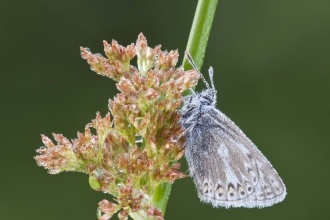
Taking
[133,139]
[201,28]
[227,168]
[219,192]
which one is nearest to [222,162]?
[227,168]

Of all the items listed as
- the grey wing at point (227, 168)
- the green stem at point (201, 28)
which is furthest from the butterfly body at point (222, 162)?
the green stem at point (201, 28)

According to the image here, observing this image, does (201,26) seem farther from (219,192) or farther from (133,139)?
(219,192)

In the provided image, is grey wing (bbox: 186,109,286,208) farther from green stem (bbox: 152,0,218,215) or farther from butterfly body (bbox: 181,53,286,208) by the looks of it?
green stem (bbox: 152,0,218,215)

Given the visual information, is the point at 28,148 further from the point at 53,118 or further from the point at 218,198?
the point at 218,198

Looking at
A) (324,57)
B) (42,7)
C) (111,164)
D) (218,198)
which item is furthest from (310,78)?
(111,164)

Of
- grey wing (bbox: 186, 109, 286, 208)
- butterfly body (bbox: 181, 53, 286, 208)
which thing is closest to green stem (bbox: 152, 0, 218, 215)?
butterfly body (bbox: 181, 53, 286, 208)

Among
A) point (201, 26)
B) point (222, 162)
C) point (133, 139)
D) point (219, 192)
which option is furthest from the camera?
point (222, 162)
